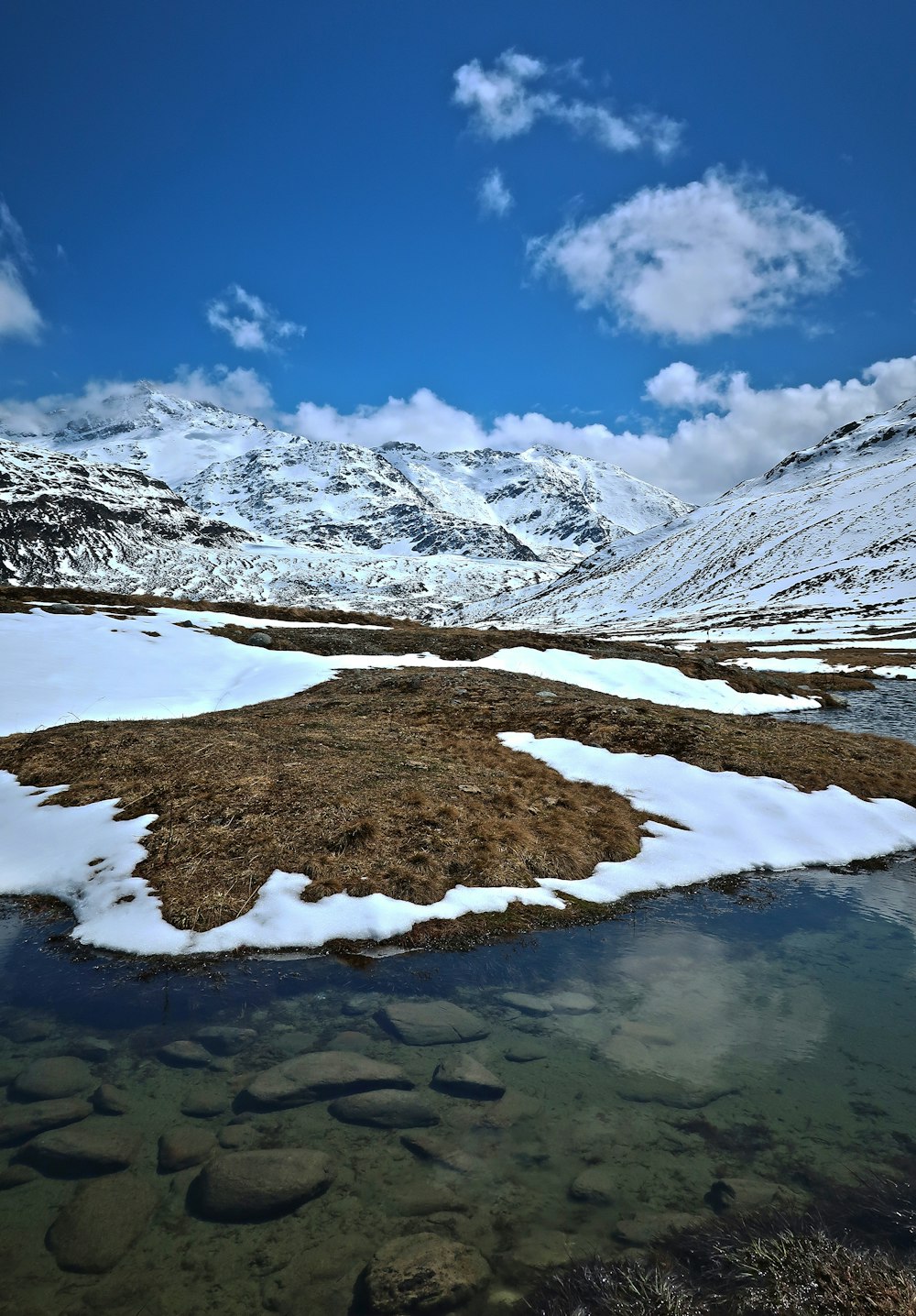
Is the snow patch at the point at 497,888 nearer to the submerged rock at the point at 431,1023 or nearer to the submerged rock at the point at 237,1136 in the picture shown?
the submerged rock at the point at 431,1023

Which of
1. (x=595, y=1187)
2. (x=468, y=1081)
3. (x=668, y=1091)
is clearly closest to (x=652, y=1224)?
(x=595, y=1187)

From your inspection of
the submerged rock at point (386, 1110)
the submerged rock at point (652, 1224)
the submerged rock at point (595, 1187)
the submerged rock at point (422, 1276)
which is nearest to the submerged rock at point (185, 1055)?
the submerged rock at point (386, 1110)

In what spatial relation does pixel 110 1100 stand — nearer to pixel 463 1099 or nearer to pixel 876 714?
pixel 463 1099

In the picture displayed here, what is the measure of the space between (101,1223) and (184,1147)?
919 millimetres

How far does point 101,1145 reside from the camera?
660 centimetres

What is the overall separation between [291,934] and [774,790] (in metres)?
13.6

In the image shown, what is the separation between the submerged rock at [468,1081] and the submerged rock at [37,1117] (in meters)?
3.87

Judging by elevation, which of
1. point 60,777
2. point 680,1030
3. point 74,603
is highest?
point 74,603

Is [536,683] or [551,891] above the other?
[536,683]

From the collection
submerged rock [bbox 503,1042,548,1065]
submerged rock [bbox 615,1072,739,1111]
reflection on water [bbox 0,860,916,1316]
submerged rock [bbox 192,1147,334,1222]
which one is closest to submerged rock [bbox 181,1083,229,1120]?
reflection on water [bbox 0,860,916,1316]

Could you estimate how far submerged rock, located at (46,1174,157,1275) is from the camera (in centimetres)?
547

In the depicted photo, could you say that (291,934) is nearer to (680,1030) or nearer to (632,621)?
(680,1030)

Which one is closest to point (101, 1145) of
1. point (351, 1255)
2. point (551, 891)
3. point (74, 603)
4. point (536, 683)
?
point (351, 1255)

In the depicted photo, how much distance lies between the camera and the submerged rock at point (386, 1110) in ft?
23.3
